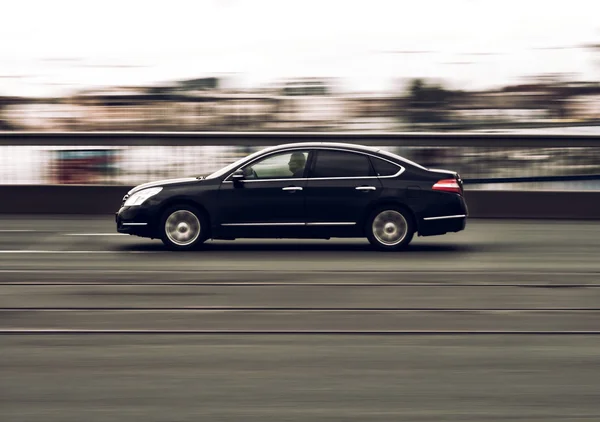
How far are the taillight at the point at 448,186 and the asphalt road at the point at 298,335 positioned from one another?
79cm

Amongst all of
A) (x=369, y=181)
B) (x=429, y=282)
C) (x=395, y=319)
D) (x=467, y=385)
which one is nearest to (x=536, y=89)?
(x=369, y=181)

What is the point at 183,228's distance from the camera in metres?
13.9

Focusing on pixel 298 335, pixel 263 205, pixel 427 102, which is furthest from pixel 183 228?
pixel 427 102

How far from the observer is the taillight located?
13.9 metres

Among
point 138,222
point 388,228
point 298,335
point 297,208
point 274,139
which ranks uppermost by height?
point 274,139

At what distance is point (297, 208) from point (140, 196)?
6.28ft

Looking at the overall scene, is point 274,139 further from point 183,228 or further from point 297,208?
point 183,228

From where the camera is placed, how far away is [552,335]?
25.6ft

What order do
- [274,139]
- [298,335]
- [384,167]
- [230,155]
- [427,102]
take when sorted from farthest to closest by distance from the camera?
[427,102]
[274,139]
[230,155]
[384,167]
[298,335]

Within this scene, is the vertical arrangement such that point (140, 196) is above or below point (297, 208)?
above

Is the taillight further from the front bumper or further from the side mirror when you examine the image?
the front bumper

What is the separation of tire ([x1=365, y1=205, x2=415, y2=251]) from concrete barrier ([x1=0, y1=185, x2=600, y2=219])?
6.59 metres

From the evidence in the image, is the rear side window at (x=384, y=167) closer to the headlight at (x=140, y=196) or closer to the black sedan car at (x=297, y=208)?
the black sedan car at (x=297, y=208)

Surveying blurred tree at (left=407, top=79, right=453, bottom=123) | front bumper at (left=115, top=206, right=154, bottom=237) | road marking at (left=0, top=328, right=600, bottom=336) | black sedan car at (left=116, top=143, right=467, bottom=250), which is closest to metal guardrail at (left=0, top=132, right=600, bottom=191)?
blurred tree at (left=407, top=79, right=453, bottom=123)
